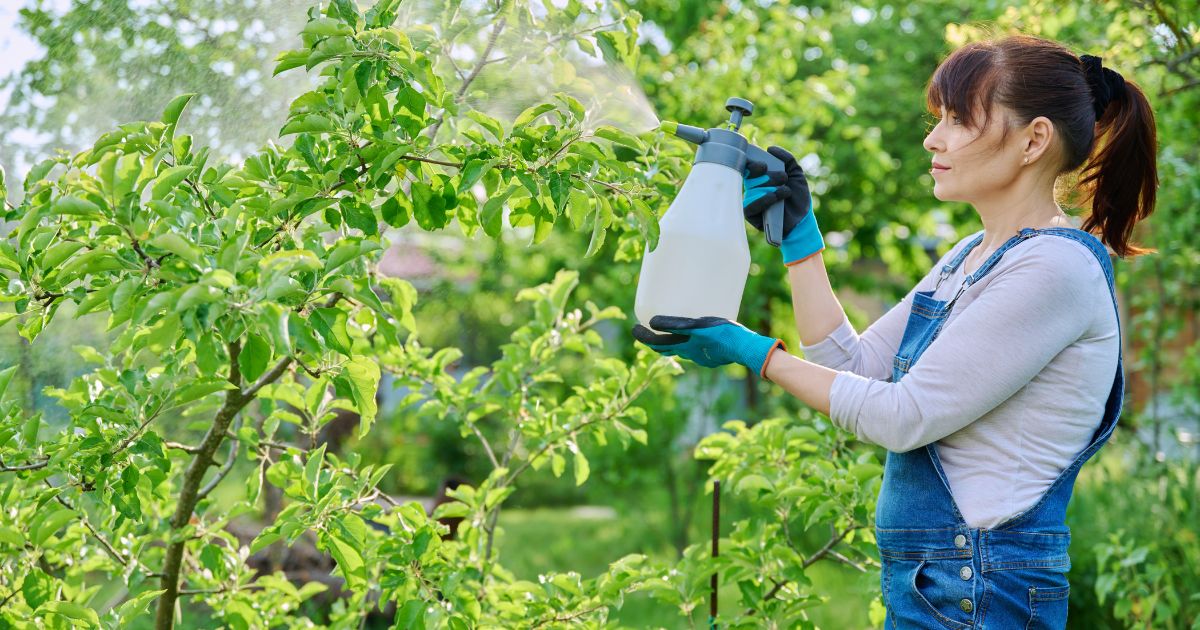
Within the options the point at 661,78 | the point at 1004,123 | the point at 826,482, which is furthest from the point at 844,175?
the point at 1004,123

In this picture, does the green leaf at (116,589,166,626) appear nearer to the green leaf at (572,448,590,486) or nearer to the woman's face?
the green leaf at (572,448,590,486)

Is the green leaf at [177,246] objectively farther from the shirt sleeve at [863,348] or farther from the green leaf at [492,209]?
the shirt sleeve at [863,348]

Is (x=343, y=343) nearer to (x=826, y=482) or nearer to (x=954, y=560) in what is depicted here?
(x=954, y=560)

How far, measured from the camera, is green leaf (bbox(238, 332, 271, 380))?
138 cm

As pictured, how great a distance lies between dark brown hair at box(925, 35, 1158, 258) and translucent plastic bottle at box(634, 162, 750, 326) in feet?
1.25

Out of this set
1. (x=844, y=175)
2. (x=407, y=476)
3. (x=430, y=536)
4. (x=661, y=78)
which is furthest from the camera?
(x=407, y=476)

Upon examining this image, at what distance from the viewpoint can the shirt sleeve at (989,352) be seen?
1.39 metres

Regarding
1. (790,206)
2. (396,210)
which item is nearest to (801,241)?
(790,206)

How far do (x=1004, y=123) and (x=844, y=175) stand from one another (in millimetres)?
4912

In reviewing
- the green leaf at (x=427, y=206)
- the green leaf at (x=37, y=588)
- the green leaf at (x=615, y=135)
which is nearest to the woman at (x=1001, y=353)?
the green leaf at (x=615, y=135)

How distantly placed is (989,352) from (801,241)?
50cm

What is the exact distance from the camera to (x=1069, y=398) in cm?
145

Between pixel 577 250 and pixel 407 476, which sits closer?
pixel 577 250

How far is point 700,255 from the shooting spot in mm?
1605
